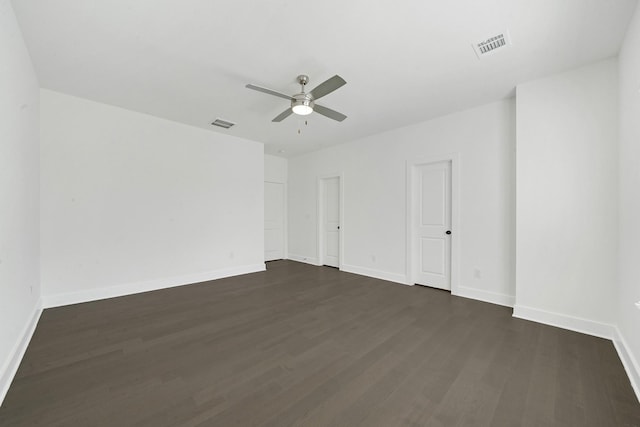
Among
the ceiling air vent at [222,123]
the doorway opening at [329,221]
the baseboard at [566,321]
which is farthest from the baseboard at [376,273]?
the ceiling air vent at [222,123]

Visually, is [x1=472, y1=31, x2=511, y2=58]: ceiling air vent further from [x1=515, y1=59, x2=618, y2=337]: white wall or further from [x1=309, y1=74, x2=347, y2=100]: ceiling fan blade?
[x1=309, y1=74, x2=347, y2=100]: ceiling fan blade

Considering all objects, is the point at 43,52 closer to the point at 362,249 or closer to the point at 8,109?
the point at 8,109

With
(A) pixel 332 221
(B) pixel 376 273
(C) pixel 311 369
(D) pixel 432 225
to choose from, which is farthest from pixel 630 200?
(A) pixel 332 221

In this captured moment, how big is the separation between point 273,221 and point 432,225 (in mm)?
3988

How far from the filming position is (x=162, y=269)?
13.5 feet

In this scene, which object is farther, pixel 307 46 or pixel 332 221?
pixel 332 221

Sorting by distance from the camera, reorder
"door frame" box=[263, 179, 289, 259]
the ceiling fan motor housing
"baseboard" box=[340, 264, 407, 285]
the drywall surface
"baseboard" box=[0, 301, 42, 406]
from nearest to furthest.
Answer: "baseboard" box=[0, 301, 42, 406], the ceiling fan motor housing, "baseboard" box=[340, 264, 407, 285], the drywall surface, "door frame" box=[263, 179, 289, 259]

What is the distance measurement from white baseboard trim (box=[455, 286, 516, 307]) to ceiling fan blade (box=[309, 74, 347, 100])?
131 inches

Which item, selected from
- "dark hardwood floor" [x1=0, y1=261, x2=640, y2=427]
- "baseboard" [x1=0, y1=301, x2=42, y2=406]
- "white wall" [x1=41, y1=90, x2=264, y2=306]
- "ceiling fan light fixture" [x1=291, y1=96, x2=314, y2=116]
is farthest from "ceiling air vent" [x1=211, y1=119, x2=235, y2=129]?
"baseboard" [x1=0, y1=301, x2=42, y2=406]

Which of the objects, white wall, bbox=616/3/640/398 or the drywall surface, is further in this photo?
the drywall surface

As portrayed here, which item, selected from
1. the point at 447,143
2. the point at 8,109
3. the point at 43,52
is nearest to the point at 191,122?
the point at 43,52

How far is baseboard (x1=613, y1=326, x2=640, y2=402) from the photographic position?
1.75m

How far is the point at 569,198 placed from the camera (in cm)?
268

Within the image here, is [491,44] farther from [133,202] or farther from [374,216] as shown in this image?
[133,202]
